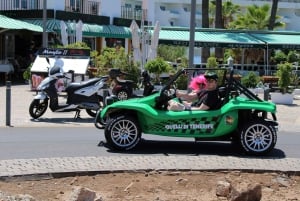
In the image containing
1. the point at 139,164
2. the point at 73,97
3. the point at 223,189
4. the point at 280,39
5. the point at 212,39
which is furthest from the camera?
the point at 280,39

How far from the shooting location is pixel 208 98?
931 cm

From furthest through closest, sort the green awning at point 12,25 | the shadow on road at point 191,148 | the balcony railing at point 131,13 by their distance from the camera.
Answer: the balcony railing at point 131,13
the green awning at point 12,25
the shadow on road at point 191,148

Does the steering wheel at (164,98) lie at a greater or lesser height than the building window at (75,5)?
lesser

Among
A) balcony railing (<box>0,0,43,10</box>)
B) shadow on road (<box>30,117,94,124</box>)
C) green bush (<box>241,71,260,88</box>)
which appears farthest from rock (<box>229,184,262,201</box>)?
balcony railing (<box>0,0,43,10</box>)

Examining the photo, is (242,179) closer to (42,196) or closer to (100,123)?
(42,196)

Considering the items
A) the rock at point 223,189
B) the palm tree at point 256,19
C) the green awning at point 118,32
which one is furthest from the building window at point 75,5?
the rock at point 223,189

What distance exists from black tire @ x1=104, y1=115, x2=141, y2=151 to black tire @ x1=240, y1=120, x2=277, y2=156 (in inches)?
65.1

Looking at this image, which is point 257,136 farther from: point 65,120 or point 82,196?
point 65,120

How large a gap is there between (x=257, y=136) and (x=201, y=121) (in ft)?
2.95

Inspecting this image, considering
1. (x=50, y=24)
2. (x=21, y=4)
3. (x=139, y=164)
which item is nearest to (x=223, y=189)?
(x=139, y=164)

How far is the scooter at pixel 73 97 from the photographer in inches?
548

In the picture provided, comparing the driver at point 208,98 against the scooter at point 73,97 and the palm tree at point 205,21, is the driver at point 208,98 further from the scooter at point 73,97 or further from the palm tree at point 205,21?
the palm tree at point 205,21

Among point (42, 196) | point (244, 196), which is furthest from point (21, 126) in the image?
point (244, 196)

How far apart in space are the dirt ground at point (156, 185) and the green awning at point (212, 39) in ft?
77.6
